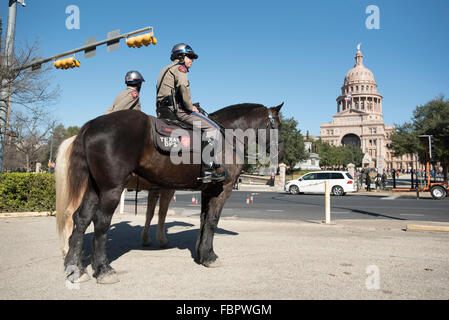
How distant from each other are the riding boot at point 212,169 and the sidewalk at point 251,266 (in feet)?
4.26

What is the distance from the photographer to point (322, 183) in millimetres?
26359

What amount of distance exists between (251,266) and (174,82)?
2.93 metres

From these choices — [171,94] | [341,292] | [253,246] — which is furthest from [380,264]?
[171,94]

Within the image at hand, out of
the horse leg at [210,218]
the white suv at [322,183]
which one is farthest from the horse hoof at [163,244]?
the white suv at [322,183]

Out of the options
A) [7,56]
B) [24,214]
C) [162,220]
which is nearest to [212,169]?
[162,220]

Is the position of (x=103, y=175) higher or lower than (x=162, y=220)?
higher

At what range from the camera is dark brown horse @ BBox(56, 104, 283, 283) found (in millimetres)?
3873

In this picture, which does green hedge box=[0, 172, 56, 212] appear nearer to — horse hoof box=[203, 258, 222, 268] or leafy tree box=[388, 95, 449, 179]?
horse hoof box=[203, 258, 222, 268]

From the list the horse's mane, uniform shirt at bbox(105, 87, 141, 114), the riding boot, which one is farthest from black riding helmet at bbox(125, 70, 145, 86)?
the riding boot

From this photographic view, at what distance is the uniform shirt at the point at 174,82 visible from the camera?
4543 millimetres

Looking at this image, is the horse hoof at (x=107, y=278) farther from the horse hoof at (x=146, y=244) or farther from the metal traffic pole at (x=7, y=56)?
the metal traffic pole at (x=7, y=56)

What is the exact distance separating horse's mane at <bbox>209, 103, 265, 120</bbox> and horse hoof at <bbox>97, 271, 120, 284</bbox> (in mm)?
2856

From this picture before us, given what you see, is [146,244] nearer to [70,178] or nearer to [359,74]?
[70,178]

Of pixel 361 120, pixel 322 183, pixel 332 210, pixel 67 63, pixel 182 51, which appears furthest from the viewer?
pixel 361 120
